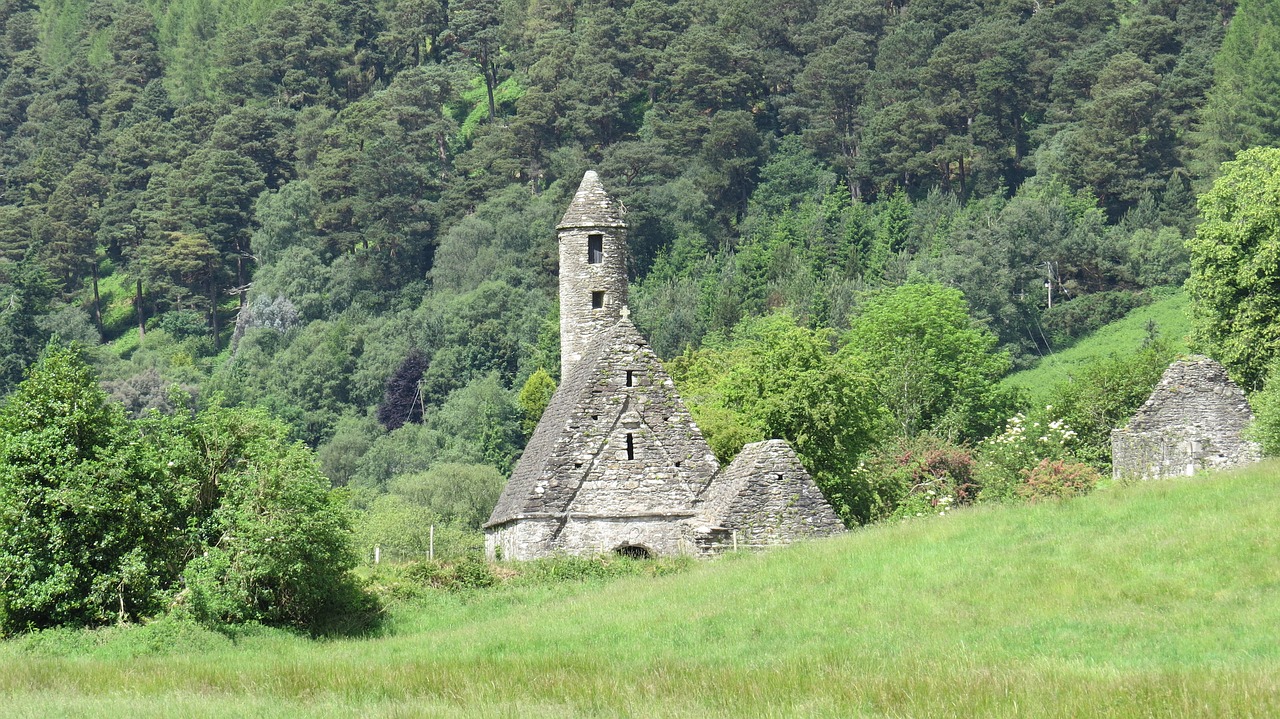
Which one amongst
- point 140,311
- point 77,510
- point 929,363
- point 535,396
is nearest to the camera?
point 77,510

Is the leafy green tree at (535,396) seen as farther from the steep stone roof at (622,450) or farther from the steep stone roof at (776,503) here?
the steep stone roof at (776,503)

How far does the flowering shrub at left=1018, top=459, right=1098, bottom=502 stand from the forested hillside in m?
28.2

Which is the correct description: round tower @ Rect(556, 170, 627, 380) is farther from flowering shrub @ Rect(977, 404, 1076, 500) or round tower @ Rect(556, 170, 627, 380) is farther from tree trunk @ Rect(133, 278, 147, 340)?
tree trunk @ Rect(133, 278, 147, 340)

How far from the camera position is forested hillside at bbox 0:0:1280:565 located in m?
97.1

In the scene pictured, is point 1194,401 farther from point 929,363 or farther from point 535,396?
point 535,396

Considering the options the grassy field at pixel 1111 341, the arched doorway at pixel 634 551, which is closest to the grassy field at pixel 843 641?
the arched doorway at pixel 634 551

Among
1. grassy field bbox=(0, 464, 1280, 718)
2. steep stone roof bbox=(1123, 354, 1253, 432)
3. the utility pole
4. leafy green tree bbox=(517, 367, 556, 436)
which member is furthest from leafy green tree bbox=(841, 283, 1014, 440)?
grassy field bbox=(0, 464, 1280, 718)

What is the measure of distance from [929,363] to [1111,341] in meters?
23.2

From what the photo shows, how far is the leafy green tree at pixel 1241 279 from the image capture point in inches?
2210

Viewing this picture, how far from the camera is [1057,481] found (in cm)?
3656

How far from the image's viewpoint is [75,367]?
3434 centimetres

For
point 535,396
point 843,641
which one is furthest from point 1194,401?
point 535,396

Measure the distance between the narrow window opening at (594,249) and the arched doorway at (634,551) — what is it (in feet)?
38.3

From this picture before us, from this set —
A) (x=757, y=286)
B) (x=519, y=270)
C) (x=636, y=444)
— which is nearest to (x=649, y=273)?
(x=519, y=270)
